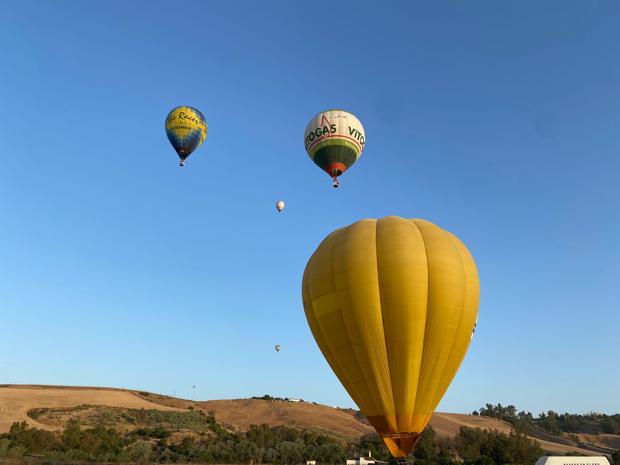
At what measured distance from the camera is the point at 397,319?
2042 centimetres

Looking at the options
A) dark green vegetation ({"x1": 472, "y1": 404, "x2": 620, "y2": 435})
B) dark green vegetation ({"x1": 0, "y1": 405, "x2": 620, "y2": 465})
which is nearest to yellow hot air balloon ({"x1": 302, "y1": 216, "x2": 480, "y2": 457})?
dark green vegetation ({"x1": 0, "y1": 405, "x2": 620, "y2": 465})

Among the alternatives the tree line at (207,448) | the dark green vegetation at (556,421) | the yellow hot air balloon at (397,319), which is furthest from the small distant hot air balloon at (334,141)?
the dark green vegetation at (556,421)

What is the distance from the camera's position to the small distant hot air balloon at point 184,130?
140ft

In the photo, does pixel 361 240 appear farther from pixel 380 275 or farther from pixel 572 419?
pixel 572 419

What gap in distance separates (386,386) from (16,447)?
38.9 metres

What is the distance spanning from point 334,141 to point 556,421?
134672 mm

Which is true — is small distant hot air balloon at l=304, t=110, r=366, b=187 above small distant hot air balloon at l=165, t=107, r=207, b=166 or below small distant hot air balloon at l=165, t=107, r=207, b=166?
below

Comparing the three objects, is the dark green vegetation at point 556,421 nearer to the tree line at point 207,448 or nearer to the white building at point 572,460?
the tree line at point 207,448

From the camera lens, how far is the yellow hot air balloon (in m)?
20.3

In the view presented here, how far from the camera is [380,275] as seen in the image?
2102cm

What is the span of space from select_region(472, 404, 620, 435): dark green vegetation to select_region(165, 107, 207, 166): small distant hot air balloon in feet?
325

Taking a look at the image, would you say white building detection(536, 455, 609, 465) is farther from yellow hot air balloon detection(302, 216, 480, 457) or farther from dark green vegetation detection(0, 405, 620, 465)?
dark green vegetation detection(0, 405, 620, 465)

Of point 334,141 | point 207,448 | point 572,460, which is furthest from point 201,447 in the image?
point 334,141

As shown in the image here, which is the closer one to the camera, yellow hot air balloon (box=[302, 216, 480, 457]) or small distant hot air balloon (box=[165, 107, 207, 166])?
yellow hot air balloon (box=[302, 216, 480, 457])
